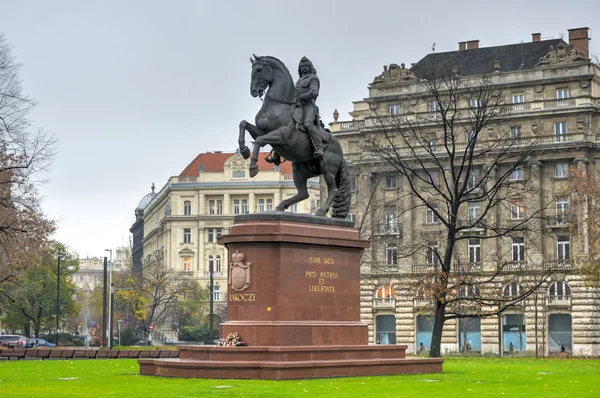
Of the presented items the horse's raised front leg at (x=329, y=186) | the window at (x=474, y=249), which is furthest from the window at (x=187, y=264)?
the horse's raised front leg at (x=329, y=186)

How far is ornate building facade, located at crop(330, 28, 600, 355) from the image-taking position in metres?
82.3

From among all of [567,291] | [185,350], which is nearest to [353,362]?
[185,350]

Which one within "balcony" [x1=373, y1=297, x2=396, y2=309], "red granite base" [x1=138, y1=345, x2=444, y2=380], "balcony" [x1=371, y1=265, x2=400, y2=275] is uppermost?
"balcony" [x1=371, y1=265, x2=400, y2=275]

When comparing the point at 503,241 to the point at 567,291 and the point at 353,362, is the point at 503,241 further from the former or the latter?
the point at 353,362

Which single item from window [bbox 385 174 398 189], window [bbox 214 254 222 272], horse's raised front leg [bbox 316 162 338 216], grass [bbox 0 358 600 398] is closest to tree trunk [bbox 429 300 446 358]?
horse's raised front leg [bbox 316 162 338 216]

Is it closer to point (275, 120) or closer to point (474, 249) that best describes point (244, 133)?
point (275, 120)

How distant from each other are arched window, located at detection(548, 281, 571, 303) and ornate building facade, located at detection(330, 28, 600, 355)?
0.08 m

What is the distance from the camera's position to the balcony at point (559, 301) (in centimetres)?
8244

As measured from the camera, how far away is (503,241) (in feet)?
284

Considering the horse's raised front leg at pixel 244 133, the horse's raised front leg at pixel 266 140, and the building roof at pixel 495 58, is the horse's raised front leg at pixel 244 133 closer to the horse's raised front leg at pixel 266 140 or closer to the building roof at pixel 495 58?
the horse's raised front leg at pixel 266 140

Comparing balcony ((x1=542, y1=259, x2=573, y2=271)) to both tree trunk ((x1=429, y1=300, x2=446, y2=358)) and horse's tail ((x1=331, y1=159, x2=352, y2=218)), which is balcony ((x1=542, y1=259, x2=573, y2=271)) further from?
horse's tail ((x1=331, y1=159, x2=352, y2=218))

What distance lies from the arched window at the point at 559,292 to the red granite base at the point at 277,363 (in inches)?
2229

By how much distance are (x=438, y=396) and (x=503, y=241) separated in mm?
65742

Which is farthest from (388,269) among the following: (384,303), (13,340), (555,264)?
(13,340)
